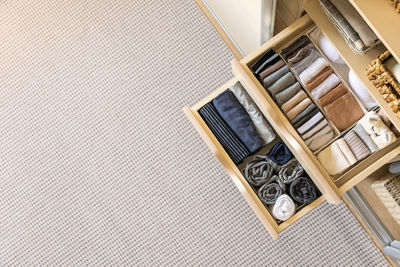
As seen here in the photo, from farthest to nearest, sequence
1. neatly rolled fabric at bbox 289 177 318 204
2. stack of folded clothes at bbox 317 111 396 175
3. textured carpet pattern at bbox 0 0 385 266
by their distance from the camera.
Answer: textured carpet pattern at bbox 0 0 385 266 < neatly rolled fabric at bbox 289 177 318 204 < stack of folded clothes at bbox 317 111 396 175

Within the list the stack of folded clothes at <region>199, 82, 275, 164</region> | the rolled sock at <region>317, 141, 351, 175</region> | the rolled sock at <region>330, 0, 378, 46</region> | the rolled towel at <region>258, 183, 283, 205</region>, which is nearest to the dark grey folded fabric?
the stack of folded clothes at <region>199, 82, 275, 164</region>

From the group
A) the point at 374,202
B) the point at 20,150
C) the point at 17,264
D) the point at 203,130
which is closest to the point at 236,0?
the point at 203,130

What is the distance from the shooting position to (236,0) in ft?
3.72

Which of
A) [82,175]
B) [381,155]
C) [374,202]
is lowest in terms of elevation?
[374,202]

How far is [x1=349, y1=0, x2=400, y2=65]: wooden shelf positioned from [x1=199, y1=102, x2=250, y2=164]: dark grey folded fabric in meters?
0.56

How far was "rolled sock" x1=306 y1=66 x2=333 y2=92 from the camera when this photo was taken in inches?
44.9

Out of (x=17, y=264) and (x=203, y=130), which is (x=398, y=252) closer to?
(x=203, y=130)

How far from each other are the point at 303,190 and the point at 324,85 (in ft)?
1.04

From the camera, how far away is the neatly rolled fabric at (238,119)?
4.20 feet

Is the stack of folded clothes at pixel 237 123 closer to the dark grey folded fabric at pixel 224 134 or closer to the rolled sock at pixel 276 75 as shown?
the dark grey folded fabric at pixel 224 134

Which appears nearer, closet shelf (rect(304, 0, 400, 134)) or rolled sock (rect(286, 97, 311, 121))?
closet shelf (rect(304, 0, 400, 134))

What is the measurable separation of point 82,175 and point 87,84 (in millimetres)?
370

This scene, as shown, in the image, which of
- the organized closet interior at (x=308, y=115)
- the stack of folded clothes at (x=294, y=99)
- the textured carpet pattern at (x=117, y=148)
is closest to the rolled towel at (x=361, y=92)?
the organized closet interior at (x=308, y=115)

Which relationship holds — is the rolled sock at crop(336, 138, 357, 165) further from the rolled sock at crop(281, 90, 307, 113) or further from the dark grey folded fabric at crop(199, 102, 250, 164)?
the dark grey folded fabric at crop(199, 102, 250, 164)
